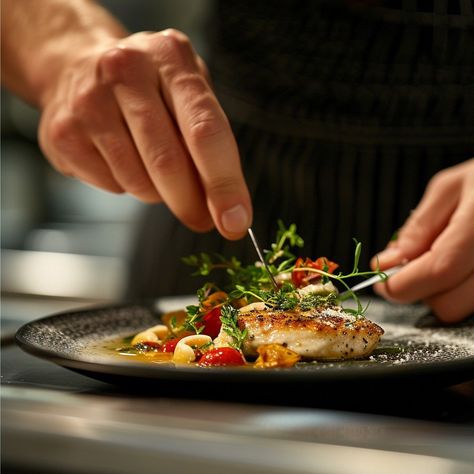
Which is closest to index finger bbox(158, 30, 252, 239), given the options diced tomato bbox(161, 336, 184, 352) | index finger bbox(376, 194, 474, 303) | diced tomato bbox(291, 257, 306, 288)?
diced tomato bbox(291, 257, 306, 288)

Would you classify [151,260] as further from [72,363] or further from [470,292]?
[72,363]

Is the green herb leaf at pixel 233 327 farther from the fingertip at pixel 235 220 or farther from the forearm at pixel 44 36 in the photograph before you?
the forearm at pixel 44 36

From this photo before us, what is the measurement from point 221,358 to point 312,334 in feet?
0.41

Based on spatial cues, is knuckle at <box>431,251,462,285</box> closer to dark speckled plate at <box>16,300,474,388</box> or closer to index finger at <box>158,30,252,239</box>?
dark speckled plate at <box>16,300,474,388</box>

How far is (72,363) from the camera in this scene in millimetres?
930

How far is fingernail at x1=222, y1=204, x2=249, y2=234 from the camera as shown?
128cm

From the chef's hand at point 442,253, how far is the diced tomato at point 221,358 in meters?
0.52

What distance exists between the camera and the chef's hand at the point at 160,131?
50.6 inches

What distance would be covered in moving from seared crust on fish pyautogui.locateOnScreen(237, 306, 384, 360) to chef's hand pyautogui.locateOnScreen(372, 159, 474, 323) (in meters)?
0.36

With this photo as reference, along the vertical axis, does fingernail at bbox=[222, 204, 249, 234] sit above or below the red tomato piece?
above

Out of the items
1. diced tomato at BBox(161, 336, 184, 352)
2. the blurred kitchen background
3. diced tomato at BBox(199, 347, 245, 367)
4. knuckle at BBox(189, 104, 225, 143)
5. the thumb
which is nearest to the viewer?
diced tomato at BBox(199, 347, 245, 367)

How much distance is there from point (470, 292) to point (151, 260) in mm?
1159

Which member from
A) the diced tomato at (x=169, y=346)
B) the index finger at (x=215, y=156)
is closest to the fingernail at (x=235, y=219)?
the index finger at (x=215, y=156)

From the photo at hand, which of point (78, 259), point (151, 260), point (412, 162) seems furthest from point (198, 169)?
point (78, 259)
